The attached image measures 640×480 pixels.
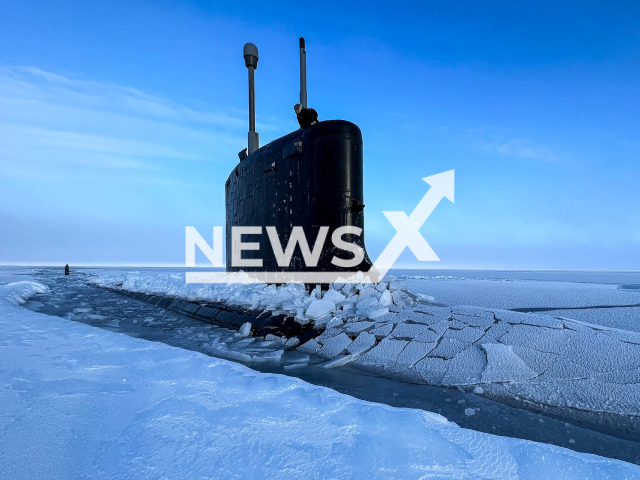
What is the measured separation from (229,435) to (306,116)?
17.0 feet

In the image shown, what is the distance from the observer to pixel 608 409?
2162 mm

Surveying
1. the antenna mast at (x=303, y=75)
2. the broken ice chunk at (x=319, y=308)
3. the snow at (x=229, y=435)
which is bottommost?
the snow at (x=229, y=435)

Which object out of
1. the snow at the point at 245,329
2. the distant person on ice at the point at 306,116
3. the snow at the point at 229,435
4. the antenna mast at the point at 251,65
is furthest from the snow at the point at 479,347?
the antenna mast at the point at 251,65

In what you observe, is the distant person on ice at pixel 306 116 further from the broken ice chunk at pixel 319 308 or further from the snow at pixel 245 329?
the snow at pixel 245 329

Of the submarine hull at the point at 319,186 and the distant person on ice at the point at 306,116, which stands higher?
the distant person on ice at the point at 306,116

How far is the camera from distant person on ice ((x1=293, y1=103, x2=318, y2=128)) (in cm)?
576

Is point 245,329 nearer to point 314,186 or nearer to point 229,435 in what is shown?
point 314,186

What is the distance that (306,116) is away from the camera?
5.79 m

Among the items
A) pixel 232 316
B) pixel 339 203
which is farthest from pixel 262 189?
pixel 232 316

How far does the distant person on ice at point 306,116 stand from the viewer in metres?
5.76

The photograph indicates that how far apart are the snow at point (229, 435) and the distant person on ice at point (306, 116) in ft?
14.6

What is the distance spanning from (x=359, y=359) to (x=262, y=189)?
3711mm

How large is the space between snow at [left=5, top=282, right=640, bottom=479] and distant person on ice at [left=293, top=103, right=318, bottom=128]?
176 inches

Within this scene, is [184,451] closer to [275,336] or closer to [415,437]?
[415,437]
